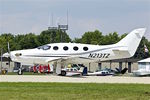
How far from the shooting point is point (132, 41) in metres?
46.3

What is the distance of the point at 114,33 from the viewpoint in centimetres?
12238

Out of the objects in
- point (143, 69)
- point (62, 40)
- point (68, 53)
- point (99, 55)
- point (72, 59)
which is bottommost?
point (143, 69)

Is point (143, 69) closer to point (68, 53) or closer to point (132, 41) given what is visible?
point (132, 41)

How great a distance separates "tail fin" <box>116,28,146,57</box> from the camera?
45.9 metres

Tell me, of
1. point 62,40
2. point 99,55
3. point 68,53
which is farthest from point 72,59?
point 62,40

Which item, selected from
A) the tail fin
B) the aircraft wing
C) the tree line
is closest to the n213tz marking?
the aircraft wing

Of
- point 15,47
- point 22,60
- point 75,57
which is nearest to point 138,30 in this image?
point 75,57

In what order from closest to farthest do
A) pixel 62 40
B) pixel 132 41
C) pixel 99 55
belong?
pixel 99 55 < pixel 132 41 < pixel 62 40

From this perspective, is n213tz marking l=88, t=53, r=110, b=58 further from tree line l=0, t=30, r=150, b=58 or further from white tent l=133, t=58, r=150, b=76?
tree line l=0, t=30, r=150, b=58

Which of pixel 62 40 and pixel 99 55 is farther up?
pixel 62 40

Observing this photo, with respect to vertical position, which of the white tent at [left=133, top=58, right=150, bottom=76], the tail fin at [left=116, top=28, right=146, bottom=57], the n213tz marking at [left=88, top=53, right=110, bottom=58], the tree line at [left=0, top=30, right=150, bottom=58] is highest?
the tree line at [left=0, top=30, right=150, bottom=58]

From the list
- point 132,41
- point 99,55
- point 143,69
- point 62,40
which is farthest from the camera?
point 62,40

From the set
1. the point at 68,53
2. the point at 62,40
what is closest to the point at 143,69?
the point at 68,53

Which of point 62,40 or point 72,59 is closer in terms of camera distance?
point 72,59
